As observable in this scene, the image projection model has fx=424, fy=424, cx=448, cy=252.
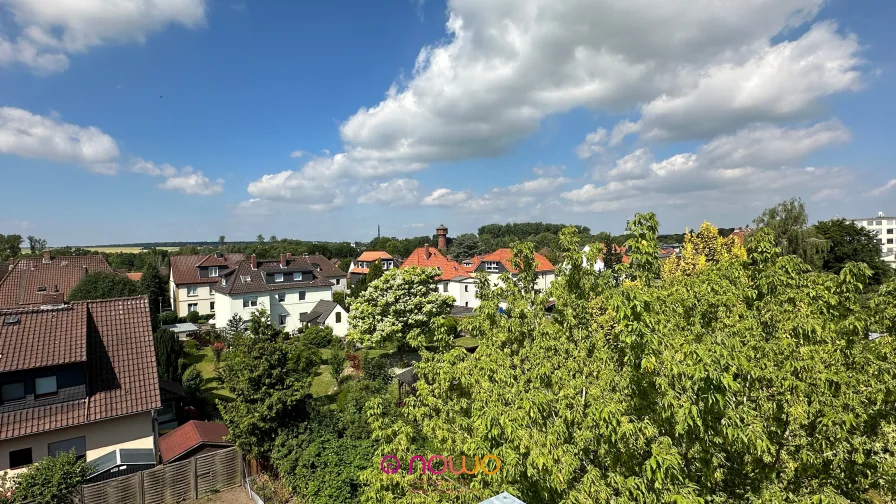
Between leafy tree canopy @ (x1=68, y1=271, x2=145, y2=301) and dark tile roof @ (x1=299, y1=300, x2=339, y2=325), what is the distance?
48.4 feet

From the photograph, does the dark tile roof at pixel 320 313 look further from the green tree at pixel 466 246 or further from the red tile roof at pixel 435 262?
the green tree at pixel 466 246

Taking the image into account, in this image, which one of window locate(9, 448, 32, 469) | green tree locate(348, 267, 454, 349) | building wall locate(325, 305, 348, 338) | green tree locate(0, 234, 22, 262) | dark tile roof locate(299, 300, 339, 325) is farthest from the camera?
green tree locate(0, 234, 22, 262)

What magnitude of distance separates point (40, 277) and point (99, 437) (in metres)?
31.1

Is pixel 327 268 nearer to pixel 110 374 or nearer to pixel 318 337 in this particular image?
pixel 318 337

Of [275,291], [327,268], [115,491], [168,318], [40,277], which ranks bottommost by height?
[115,491]

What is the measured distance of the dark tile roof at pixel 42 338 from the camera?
585 inches

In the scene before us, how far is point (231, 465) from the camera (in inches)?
644

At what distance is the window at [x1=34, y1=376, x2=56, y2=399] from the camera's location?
1503cm

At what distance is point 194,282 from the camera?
49.4 m

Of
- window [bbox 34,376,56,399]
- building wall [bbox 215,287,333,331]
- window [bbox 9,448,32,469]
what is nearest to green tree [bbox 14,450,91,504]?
window [bbox 9,448,32,469]

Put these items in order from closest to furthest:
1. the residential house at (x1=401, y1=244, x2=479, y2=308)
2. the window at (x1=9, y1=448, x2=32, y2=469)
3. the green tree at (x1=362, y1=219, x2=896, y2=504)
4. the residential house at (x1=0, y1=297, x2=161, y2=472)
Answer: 1. the green tree at (x1=362, y1=219, x2=896, y2=504)
2. the window at (x1=9, y1=448, x2=32, y2=469)
3. the residential house at (x1=0, y1=297, x2=161, y2=472)
4. the residential house at (x1=401, y1=244, x2=479, y2=308)

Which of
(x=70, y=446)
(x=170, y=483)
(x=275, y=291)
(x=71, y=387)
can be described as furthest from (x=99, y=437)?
(x=275, y=291)

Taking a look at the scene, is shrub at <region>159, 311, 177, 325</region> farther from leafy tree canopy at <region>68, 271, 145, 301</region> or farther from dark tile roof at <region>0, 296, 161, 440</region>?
dark tile roof at <region>0, 296, 161, 440</region>

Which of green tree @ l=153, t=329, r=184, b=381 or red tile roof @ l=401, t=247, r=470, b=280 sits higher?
red tile roof @ l=401, t=247, r=470, b=280
